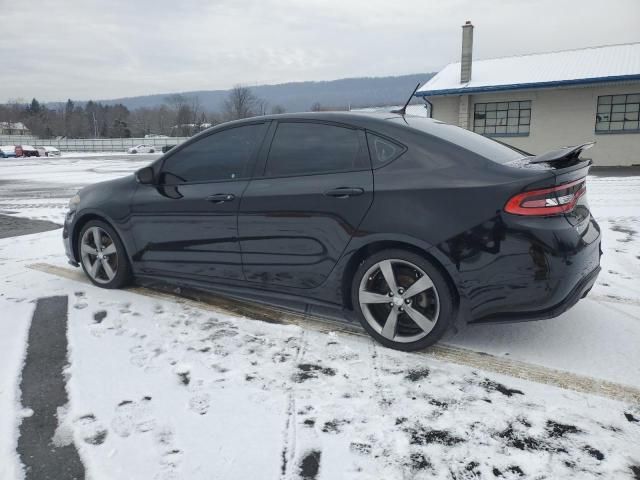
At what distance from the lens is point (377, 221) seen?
10.3ft

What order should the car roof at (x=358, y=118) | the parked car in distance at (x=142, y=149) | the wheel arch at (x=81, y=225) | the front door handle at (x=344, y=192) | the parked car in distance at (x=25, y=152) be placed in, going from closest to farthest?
the front door handle at (x=344, y=192) < the car roof at (x=358, y=118) < the wheel arch at (x=81, y=225) < the parked car in distance at (x=25, y=152) < the parked car in distance at (x=142, y=149)

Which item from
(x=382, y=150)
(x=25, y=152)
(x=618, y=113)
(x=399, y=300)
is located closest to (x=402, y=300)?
(x=399, y=300)

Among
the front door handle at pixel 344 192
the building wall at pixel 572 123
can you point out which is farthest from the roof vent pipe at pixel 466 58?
the front door handle at pixel 344 192

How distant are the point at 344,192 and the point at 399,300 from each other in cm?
78

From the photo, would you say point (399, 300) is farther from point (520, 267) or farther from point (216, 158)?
point (216, 158)

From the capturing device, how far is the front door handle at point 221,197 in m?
3.74

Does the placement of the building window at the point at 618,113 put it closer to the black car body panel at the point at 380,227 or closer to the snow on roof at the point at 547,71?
the snow on roof at the point at 547,71

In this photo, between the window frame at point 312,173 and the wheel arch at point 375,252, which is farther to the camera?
the window frame at point 312,173

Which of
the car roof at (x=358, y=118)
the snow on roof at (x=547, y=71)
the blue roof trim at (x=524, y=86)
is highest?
the snow on roof at (x=547, y=71)

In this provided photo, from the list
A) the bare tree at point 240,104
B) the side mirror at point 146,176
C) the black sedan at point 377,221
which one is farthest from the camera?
the bare tree at point 240,104

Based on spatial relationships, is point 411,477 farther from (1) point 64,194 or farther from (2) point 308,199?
(1) point 64,194

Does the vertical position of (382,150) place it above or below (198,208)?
above

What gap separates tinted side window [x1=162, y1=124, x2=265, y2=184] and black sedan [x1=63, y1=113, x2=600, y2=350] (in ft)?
0.03

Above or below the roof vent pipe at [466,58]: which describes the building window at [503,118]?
below
